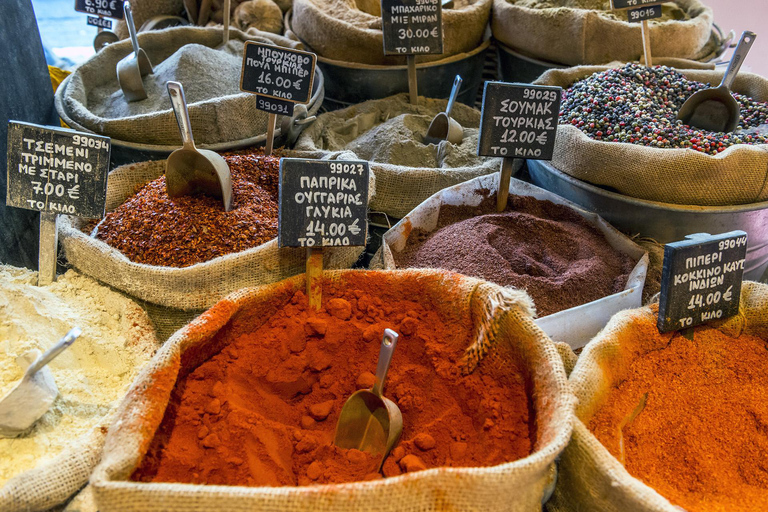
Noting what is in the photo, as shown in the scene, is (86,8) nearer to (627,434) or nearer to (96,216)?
(96,216)

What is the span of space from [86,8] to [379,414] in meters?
2.01

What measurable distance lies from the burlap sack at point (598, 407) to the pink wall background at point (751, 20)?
7.90 feet

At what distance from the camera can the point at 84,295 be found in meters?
1.16

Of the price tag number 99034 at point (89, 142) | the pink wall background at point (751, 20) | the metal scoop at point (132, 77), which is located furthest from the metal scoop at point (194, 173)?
the pink wall background at point (751, 20)

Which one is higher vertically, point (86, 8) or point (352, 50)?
point (86, 8)

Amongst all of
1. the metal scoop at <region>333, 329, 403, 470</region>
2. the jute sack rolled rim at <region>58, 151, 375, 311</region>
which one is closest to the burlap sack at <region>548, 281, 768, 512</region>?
the metal scoop at <region>333, 329, 403, 470</region>

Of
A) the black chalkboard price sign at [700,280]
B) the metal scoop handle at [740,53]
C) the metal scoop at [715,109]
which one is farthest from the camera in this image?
the metal scoop at [715,109]

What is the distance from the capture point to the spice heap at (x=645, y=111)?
154cm

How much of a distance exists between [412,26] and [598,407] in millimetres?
1453

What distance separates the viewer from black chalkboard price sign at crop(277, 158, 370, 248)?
1.04 m

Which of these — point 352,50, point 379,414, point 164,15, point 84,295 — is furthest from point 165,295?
point 164,15

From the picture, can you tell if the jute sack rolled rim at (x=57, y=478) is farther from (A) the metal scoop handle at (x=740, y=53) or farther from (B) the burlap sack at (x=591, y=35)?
(B) the burlap sack at (x=591, y=35)

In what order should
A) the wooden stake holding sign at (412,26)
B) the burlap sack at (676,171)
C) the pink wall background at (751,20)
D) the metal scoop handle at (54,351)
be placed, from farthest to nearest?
the pink wall background at (751,20), the wooden stake holding sign at (412,26), the burlap sack at (676,171), the metal scoop handle at (54,351)

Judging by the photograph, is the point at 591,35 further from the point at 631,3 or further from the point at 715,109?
the point at 715,109
